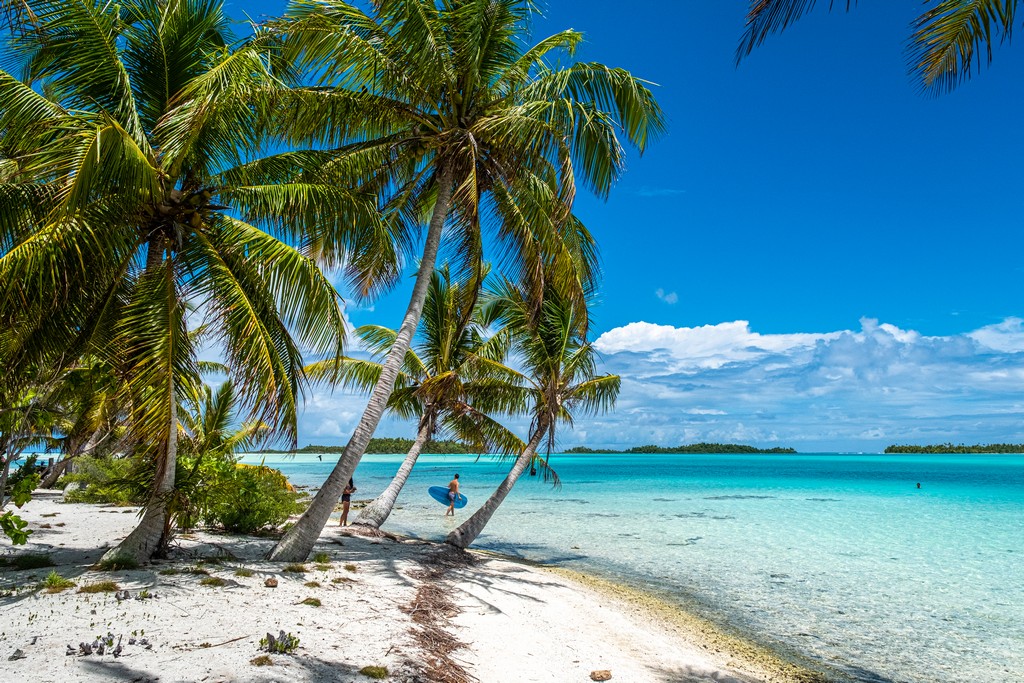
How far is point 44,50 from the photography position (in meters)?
6.78

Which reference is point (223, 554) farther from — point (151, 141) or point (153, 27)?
point (153, 27)

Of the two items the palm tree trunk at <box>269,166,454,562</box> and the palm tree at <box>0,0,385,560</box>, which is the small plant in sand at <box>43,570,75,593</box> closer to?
the palm tree at <box>0,0,385,560</box>

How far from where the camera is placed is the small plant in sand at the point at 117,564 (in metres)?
7.09

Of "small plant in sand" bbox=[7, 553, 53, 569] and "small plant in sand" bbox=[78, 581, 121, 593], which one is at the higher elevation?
"small plant in sand" bbox=[78, 581, 121, 593]

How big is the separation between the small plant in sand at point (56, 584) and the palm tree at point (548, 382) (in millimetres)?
7488

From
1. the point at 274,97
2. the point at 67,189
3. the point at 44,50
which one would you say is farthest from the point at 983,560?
the point at 44,50

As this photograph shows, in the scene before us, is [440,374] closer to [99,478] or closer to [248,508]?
[248,508]

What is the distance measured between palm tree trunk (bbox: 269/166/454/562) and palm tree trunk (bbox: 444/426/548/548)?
454 centimetres

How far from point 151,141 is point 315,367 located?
304 inches

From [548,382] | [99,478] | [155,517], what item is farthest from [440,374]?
[99,478]

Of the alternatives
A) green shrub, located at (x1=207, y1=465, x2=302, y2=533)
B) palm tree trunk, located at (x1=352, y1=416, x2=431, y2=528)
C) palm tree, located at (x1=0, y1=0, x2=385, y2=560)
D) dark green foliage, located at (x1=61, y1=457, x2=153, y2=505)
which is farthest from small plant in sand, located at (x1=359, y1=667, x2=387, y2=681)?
dark green foliage, located at (x1=61, y1=457, x2=153, y2=505)

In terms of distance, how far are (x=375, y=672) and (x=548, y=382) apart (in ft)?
29.2

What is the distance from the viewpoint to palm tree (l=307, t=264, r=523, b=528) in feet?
45.6

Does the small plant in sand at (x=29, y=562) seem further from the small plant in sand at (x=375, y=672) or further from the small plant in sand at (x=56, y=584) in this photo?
the small plant in sand at (x=375, y=672)
